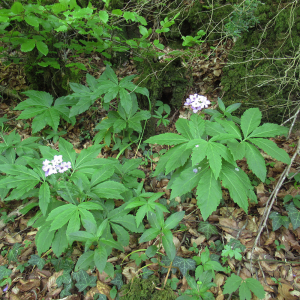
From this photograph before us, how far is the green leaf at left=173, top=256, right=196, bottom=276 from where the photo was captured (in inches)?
75.9

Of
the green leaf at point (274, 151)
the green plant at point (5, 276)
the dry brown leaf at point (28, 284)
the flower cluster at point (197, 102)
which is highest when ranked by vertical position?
the flower cluster at point (197, 102)

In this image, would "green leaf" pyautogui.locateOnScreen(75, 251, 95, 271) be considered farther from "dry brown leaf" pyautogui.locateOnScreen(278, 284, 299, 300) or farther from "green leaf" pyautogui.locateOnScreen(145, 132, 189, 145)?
"dry brown leaf" pyautogui.locateOnScreen(278, 284, 299, 300)

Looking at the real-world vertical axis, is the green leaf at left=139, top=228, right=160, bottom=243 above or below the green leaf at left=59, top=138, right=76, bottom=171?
below

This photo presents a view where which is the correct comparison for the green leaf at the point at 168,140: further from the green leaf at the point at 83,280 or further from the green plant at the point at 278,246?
the green leaf at the point at 83,280

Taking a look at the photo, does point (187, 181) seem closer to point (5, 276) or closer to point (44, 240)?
point (44, 240)

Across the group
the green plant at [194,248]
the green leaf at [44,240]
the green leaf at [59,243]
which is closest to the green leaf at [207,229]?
the green plant at [194,248]

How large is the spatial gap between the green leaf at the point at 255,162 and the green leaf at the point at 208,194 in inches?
12.2

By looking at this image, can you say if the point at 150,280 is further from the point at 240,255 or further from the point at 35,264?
the point at 35,264

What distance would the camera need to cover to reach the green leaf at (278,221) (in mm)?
2072

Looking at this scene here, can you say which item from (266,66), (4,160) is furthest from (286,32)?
(4,160)

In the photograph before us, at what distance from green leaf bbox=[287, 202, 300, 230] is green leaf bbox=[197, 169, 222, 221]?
3.43ft

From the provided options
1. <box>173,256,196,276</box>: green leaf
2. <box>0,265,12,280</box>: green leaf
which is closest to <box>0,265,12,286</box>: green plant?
<box>0,265,12,280</box>: green leaf

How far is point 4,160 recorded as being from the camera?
2.45 m

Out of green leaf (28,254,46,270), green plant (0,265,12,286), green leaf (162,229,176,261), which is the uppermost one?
green leaf (162,229,176,261)
